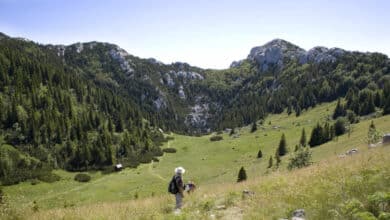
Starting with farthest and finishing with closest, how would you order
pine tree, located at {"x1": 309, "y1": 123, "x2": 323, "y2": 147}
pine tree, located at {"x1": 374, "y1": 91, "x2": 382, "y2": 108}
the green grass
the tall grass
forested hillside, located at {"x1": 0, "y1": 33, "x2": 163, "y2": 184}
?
pine tree, located at {"x1": 374, "y1": 91, "x2": 382, "y2": 108}, forested hillside, located at {"x1": 0, "y1": 33, "x2": 163, "y2": 184}, pine tree, located at {"x1": 309, "y1": 123, "x2": 323, "y2": 147}, the green grass, the tall grass

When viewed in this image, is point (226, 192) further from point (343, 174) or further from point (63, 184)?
point (63, 184)

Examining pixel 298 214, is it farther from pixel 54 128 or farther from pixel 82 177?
pixel 54 128

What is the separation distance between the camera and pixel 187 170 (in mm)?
103375

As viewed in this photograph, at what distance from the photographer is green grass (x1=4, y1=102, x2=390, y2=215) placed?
75438 mm

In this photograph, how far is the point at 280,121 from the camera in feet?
611

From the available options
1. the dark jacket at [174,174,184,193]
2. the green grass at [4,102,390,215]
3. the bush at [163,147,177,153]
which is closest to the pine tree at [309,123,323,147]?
the green grass at [4,102,390,215]

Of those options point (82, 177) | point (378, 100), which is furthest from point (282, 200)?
point (378, 100)

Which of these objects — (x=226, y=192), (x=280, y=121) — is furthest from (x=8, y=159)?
(x=280, y=121)

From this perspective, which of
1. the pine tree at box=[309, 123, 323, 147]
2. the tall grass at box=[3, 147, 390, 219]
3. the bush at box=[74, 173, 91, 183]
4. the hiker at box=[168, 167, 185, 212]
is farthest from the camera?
the bush at box=[74, 173, 91, 183]

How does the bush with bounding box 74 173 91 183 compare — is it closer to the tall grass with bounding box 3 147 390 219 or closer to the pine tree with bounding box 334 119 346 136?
the pine tree with bounding box 334 119 346 136

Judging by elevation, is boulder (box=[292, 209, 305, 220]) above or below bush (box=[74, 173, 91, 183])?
above

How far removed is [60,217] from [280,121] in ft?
597

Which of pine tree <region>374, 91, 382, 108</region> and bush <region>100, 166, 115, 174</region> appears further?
pine tree <region>374, 91, 382, 108</region>

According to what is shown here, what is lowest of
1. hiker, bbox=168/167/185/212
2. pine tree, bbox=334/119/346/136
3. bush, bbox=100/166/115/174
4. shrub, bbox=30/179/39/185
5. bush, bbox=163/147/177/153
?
bush, bbox=100/166/115/174
